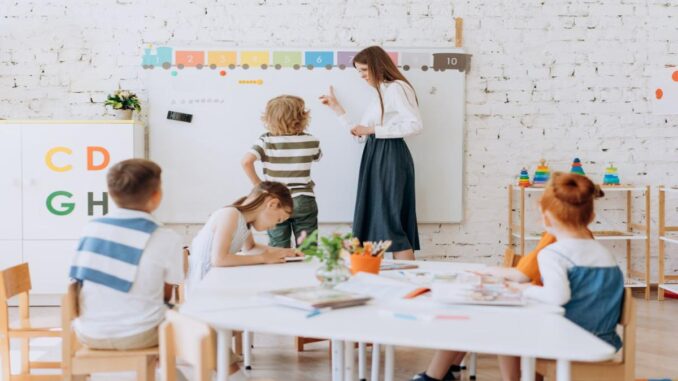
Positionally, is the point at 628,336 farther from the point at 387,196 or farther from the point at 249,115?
the point at 249,115

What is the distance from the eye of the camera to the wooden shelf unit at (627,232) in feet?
16.8

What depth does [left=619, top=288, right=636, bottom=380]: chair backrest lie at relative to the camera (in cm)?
230

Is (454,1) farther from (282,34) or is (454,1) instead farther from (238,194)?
(238,194)

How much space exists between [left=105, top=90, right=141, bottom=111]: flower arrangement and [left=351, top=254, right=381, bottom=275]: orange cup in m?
2.71

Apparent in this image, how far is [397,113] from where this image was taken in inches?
183

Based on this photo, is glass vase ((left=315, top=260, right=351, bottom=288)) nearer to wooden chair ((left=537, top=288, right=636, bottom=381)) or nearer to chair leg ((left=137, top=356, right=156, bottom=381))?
chair leg ((left=137, top=356, right=156, bottom=381))

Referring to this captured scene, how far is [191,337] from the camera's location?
1801mm

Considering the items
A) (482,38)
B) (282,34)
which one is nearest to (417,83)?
(482,38)

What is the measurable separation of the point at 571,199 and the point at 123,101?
326cm

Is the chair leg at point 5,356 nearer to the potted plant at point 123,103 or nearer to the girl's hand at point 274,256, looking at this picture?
the girl's hand at point 274,256

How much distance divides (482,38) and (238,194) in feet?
6.16

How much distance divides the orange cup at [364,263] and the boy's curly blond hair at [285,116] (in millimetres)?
1675

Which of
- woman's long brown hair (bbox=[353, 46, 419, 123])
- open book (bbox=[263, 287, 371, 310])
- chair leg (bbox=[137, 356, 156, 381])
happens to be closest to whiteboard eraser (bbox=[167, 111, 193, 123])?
woman's long brown hair (bbox=[353, 46, 419, 123])

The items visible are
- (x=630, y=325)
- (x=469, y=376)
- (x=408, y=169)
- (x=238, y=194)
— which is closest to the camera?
(x=630, y=325)
